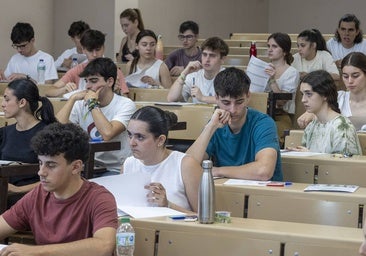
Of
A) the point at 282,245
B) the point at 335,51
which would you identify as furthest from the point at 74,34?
the point at 282,245

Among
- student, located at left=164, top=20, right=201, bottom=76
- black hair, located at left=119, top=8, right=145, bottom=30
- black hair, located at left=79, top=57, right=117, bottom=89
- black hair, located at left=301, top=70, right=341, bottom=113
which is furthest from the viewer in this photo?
black hair, located at left=119, top=8, right=145, bottom=30

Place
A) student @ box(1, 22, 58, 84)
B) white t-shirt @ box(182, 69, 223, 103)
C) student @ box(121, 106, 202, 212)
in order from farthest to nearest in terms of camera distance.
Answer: student @ box(1, 22, 58, 84) → white t-shirt @ box(182, 69, 223, 103) → student @ box(121, 106, 202, 212)

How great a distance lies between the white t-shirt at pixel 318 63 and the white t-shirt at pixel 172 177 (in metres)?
4.69

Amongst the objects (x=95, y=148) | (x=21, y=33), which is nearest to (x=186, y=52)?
(x=21, y=33)

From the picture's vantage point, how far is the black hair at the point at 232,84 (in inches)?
176

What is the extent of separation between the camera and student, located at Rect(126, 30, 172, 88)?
26.2ft

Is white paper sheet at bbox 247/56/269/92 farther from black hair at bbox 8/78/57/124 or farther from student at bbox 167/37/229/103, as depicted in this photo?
black hair at bbox 8/78/57/124

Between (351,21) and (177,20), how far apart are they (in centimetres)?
401

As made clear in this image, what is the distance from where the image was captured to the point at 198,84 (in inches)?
283

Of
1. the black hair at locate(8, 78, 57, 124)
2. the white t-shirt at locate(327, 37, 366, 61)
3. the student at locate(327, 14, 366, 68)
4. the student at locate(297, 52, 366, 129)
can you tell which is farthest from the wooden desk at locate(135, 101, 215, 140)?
the white t-shirt at locate(327, 37, 366, 61)

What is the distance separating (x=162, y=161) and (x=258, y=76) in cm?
364

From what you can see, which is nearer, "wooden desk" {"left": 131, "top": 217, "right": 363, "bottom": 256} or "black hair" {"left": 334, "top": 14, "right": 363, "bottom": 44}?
"wooden desk" {"left": 131, "top": 217, "right": 363, "bottom": 256}

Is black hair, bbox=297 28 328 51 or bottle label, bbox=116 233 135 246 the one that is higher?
black hair, bbox=297 28 328 51

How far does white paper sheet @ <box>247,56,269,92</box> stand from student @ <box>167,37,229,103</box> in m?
0.45
